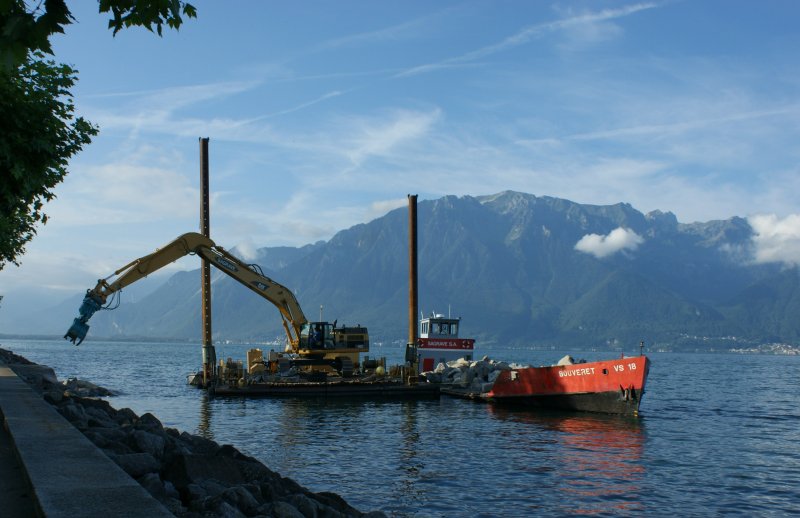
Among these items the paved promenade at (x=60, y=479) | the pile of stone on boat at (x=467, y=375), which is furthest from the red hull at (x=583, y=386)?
the paved promenade at (x=60, y=479)

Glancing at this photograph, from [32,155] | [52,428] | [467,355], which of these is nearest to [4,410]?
[52,428]

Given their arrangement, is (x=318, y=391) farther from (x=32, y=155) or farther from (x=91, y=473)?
(x=91, y=473)

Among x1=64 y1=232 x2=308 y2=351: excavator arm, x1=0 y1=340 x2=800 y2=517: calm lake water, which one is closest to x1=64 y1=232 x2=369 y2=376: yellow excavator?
x1=64 y1=232 x2=308 y2=351: excavator arm

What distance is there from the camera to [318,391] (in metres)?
45.3

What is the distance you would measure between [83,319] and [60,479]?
33.3 metres

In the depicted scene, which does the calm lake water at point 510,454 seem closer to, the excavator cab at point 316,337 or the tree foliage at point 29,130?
the excavator cab at point 316,337

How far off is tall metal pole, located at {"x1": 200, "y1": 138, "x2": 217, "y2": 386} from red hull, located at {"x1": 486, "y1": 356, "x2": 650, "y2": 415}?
62.5ft

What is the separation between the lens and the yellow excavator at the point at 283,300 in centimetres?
4516

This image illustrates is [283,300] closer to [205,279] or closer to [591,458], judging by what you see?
[205,279]

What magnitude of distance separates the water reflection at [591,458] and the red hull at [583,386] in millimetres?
937

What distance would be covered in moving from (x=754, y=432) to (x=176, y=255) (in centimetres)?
3311

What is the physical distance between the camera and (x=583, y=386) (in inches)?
1641

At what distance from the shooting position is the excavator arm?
135 feet

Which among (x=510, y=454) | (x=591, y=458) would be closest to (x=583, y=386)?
(x=591, y=458)
